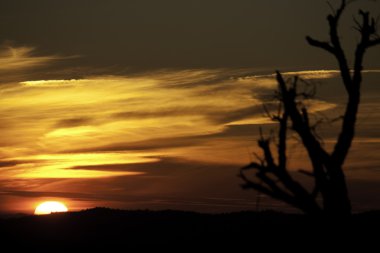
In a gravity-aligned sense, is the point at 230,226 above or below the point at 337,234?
below

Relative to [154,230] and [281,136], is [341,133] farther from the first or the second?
[154,230]

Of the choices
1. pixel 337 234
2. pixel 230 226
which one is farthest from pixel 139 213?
pixel 337 234

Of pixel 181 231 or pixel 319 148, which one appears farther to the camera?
pixel 181 231

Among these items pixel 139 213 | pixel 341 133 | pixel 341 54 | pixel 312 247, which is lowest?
pixel 139 213

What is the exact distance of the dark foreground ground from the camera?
18.0 meters

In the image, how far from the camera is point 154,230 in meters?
24.9

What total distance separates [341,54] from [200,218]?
1101 cm

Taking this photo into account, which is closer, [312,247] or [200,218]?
[312,247]

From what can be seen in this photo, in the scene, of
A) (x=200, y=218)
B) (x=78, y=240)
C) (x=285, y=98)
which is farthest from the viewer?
(x=200, y=218)

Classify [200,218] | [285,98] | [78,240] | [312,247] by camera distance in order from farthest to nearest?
[200,218] → [78,240] → [312,247] → [285,98]

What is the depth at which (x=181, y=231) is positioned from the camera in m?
24.4

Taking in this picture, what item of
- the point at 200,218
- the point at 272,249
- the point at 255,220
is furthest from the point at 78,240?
the point at 272,249

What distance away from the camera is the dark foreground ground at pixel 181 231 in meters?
18.0

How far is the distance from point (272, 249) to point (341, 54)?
18.2 feet
